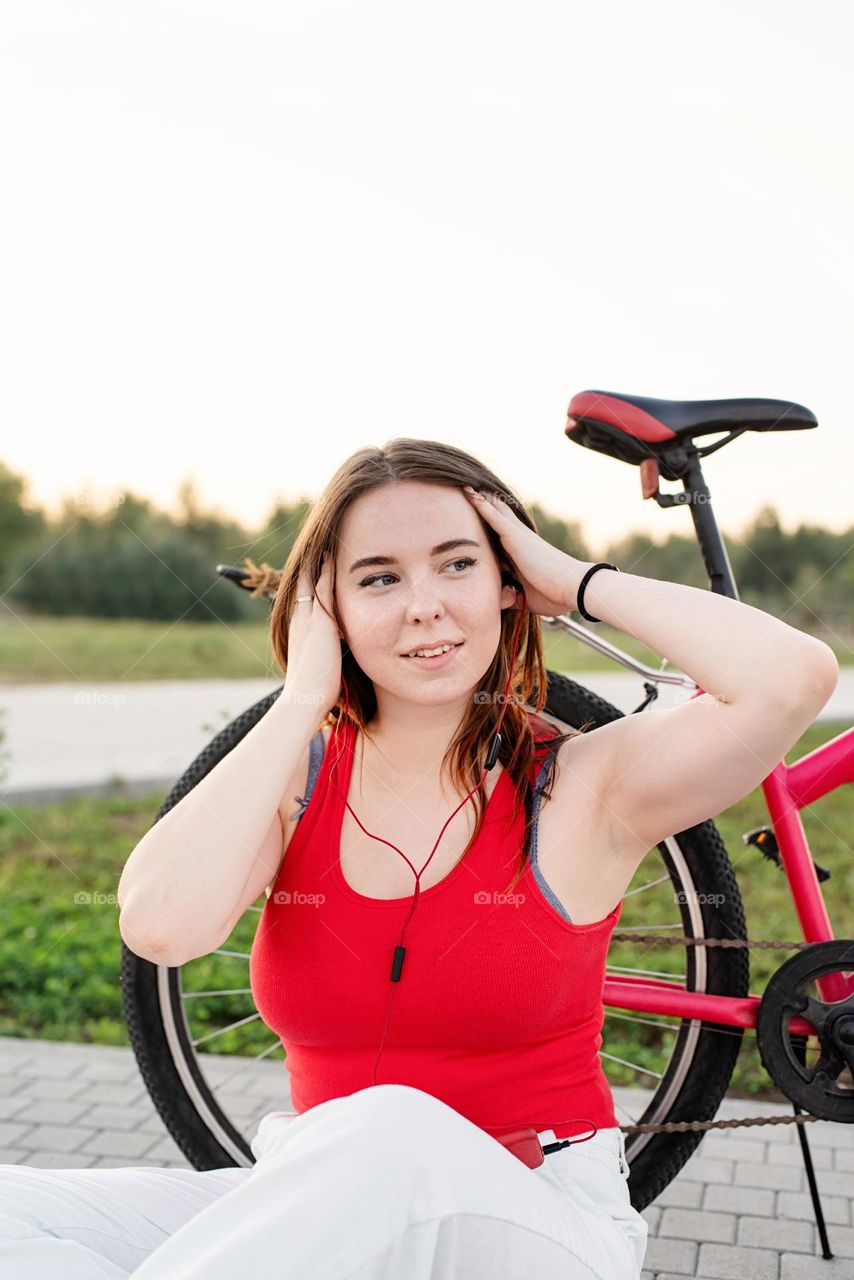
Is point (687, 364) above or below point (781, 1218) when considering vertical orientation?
above

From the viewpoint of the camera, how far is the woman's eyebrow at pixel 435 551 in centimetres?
160

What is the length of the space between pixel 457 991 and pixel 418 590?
547 millimetres

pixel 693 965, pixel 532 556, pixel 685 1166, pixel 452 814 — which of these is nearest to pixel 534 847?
pixel 452 814

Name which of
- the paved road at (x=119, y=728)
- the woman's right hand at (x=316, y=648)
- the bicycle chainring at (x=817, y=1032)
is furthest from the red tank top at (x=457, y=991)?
the paved road at (x=119, y=728)

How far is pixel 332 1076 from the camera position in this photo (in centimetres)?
159

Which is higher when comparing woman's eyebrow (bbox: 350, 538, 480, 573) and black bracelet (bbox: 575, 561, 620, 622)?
woman's eyebrow (bbox: 350, 538, 480, 573)

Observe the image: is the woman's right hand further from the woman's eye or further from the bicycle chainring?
the bicycle chainring

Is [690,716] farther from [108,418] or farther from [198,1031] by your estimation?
[108,418]

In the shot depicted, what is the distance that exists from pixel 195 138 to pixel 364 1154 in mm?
4890

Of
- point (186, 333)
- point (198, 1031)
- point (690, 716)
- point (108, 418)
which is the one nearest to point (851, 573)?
point (108, 418)

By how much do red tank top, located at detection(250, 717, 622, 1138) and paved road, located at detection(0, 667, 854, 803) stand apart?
3634mm

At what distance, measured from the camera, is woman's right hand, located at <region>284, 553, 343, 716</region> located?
1.63 meters

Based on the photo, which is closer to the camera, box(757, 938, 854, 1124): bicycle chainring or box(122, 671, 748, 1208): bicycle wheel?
box(757, 938, 854, 1124): bicycle chainring

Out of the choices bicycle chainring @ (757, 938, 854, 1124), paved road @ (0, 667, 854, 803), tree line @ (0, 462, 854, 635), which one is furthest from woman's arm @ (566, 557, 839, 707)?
tree line @ (0, 462, 854, 635)
